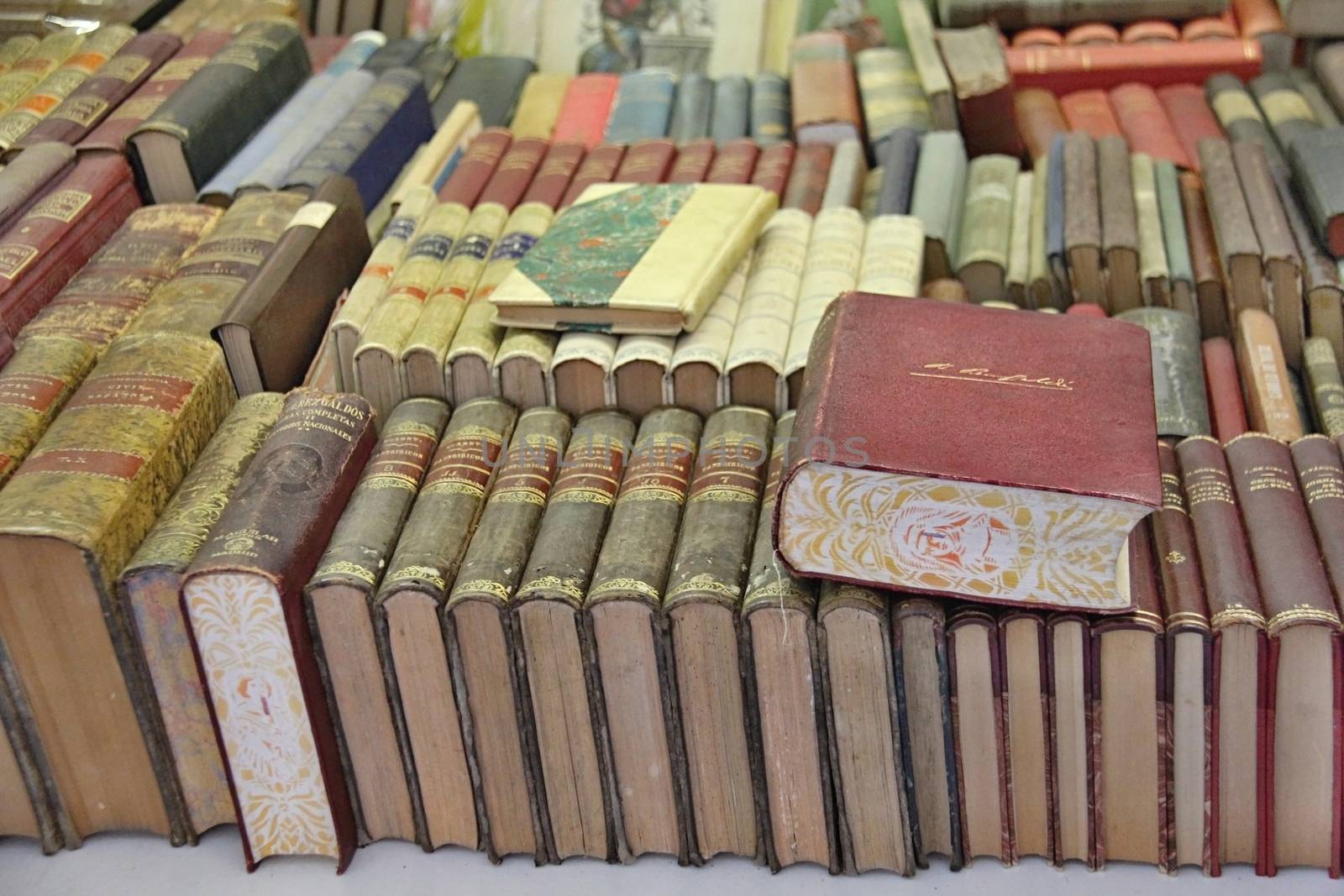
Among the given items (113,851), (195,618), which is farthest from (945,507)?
(113,851)

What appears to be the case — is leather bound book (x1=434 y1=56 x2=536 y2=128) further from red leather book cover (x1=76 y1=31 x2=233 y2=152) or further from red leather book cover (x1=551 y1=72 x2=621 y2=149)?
red leather book cover (x1=76 y1=31 x2=233 y2=152)

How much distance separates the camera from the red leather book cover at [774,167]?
2.70 meters

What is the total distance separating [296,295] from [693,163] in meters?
0.84

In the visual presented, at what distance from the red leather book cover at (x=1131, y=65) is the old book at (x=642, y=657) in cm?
158

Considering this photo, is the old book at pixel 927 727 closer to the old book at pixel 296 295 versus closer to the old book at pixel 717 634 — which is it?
the old book at pixel 717 634

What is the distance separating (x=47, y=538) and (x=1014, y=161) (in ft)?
6.06

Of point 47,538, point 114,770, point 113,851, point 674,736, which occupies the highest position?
point 47,538

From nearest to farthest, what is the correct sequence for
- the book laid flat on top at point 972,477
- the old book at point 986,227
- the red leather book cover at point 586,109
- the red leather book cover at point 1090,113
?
the book laid flat on top at point 972,477 < the old book at point 986,227 < the red leather book cover at point 1090,113 < the red leather book cover at point 586,109

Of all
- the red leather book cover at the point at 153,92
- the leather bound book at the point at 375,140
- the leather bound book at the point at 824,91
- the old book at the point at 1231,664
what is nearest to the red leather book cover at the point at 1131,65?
the leather bound book at the point at 824,91

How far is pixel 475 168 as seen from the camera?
2740mm

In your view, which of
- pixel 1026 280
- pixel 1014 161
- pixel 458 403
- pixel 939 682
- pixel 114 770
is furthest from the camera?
pixel 1014 161

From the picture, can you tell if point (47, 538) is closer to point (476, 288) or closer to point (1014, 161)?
point (476, 288)

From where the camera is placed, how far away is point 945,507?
5.65 ft

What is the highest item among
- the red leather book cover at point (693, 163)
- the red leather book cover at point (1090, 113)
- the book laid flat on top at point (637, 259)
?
the book laid flat on top at point (637, 259)
